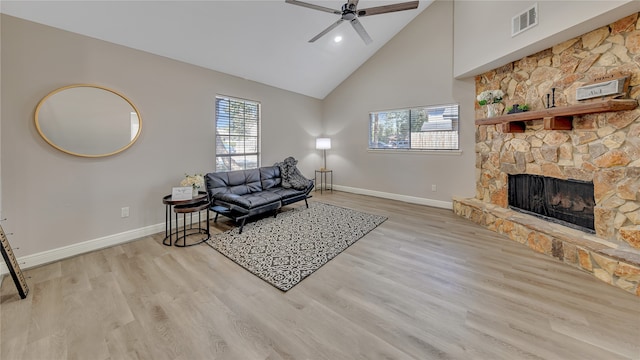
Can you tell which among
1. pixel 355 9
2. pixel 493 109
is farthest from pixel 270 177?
pixel 493 109

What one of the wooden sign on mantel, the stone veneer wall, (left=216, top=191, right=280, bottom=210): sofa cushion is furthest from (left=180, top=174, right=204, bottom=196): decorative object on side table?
the wooden sign on mantel

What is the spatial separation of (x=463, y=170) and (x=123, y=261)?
530 cm

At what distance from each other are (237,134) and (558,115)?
482cm

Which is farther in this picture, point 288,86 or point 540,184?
point 288,86

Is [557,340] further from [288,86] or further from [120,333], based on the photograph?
[288,86]

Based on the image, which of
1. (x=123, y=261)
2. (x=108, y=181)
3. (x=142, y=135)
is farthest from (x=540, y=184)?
(x=108, y=181)

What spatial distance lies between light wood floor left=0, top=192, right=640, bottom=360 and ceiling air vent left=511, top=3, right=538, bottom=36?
276 cm

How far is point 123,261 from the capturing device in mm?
2596

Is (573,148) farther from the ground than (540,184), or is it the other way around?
(573,148)

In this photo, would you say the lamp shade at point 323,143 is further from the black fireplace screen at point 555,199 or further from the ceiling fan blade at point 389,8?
the black fireplace screen at point 555,199

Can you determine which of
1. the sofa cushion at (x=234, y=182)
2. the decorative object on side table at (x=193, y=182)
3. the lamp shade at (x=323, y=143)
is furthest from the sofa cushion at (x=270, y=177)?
the lamp shade at (x=323, y=143)

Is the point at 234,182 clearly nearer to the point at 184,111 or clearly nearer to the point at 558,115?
the point at 184,111

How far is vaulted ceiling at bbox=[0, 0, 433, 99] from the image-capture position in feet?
8.47

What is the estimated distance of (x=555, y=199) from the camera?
10.0 feet
